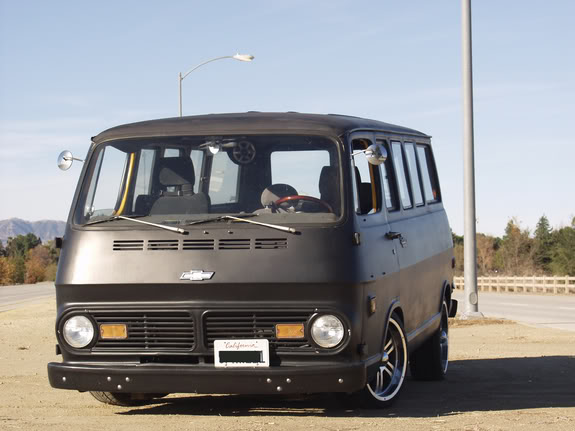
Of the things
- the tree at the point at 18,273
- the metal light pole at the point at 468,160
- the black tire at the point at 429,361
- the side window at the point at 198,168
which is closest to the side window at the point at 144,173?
the side window at the point at 198,168

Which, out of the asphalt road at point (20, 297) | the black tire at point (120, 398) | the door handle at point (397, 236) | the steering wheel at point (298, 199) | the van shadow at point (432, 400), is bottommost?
the asphalt road at point (20, 297)

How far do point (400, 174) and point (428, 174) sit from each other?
1.86 metres

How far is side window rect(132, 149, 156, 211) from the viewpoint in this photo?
8.45 metres

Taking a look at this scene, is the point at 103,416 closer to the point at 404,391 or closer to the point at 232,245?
the point at 232,245

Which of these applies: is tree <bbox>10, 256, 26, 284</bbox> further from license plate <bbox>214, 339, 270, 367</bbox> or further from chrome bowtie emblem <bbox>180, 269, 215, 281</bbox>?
license plate <bbox>214, 339, 270, 367</bbox>

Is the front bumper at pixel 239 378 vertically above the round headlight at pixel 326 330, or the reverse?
the round headlight at pixel 326 330

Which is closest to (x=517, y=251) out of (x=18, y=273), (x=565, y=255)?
(x=565, y=255)

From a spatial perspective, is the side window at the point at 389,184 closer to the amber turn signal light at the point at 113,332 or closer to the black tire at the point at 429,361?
the black tire at the point at 429,361

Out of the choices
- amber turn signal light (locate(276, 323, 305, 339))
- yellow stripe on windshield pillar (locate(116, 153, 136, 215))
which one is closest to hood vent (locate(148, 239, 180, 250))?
yellow stripe on windshield pillar (locate(116, 153, 136, 215))

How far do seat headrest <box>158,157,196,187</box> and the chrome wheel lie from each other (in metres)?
1.91

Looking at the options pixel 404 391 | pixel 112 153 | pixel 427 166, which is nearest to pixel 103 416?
pixel 112 153

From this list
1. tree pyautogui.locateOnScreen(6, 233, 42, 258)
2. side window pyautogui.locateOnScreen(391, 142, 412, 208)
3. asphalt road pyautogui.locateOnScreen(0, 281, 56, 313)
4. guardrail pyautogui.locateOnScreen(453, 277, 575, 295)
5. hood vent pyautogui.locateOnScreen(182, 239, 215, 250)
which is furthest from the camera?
tree pyautogui.locateOnScreen(6, 233, 42, 258)

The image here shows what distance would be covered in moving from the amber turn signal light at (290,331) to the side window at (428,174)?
13.0ft

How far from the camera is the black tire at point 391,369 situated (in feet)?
27.7
